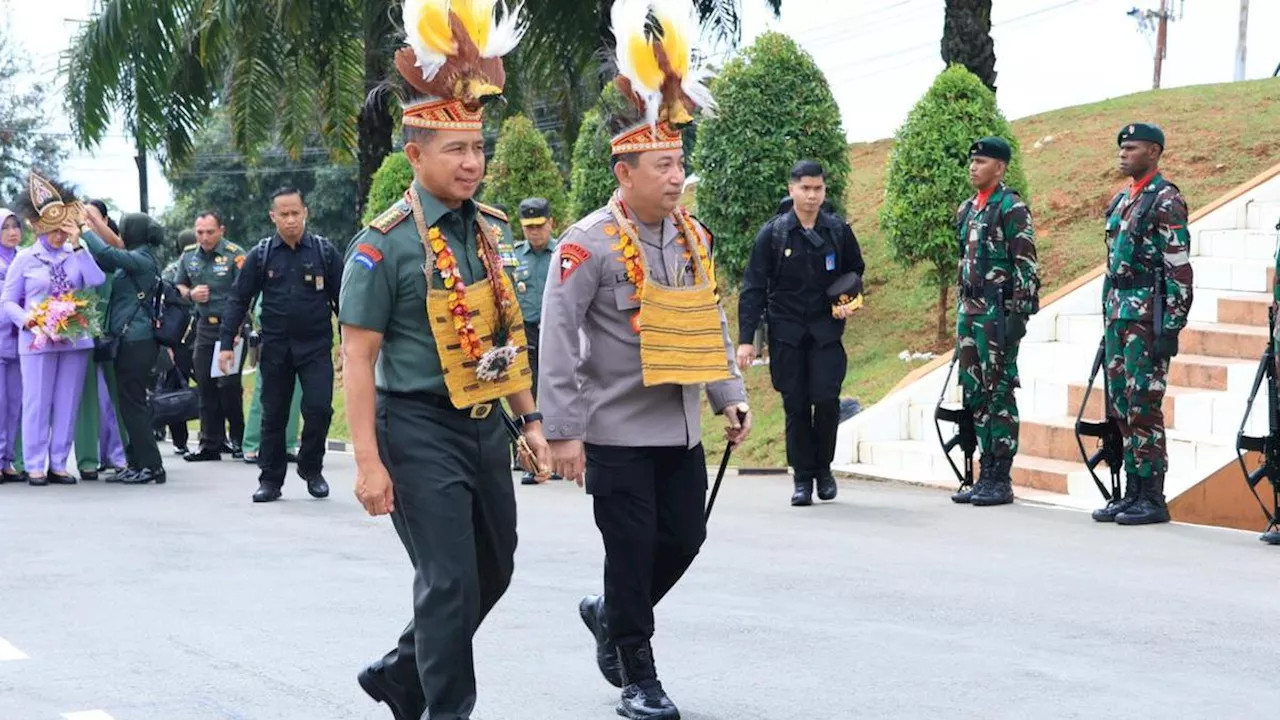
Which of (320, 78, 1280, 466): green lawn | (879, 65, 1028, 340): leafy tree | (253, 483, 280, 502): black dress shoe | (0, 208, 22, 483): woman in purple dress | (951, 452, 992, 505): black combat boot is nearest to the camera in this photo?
(951, 452, 992, 505): black combat boot

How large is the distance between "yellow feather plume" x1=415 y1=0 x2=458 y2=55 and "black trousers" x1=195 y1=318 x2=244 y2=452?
1136 centimetres

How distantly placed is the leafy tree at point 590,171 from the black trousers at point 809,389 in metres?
10.5

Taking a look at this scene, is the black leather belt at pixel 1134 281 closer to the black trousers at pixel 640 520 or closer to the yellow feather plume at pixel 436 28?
the black trousers at pixel 640 520

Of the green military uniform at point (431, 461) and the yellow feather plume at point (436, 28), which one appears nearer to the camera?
the green military uniform at point (431, 461)

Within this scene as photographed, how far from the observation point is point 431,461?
212 inches

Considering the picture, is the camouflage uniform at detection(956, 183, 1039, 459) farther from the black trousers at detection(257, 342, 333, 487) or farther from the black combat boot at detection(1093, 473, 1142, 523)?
the black trousers at detection(257, 342, 333, 487)

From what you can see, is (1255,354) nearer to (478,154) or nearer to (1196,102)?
(478,154)

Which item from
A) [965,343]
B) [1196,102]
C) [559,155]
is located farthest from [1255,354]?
[559,155]

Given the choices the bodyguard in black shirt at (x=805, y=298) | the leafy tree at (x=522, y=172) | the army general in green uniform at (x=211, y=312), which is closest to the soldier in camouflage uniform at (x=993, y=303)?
the bodyguard in black shirt at (x=805, y=298)

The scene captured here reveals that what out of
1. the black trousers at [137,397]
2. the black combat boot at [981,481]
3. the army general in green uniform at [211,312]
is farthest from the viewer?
the army general in green uniform at [211,312]

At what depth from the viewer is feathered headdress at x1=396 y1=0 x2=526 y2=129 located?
5.48 m

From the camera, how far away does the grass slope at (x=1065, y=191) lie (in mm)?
17156

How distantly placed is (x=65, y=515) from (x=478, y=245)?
24.5 feet

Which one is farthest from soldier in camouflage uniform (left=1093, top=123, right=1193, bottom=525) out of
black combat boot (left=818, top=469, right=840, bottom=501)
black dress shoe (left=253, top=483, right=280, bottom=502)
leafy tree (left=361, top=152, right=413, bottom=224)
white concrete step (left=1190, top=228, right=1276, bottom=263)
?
leafy tree (left=361, top=152, right=413, bottom=224)
